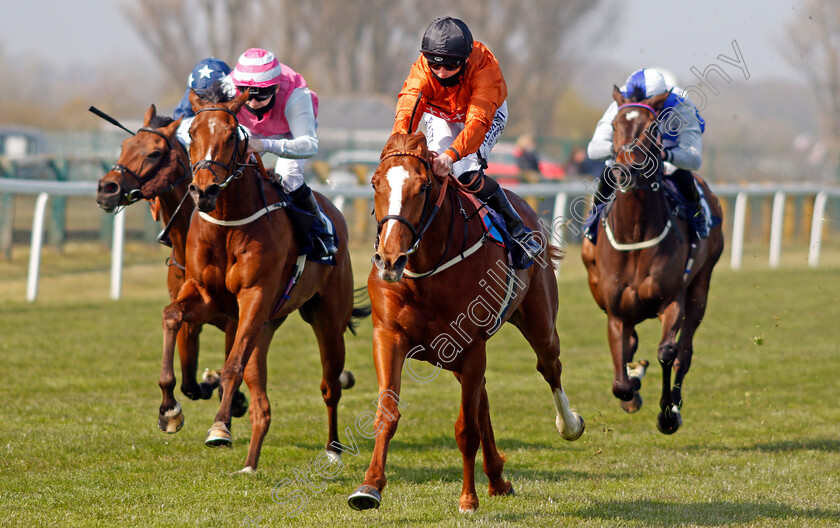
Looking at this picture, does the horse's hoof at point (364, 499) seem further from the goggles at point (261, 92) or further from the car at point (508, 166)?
the car at point (508, 166)

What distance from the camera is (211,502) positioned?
15.2 ft

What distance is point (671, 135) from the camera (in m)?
6.67

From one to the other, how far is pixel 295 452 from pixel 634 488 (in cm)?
191

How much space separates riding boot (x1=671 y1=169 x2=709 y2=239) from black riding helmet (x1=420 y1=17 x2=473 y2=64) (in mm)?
2791

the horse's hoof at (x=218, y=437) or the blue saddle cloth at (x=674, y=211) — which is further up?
the blue saddle cloth at (x=674, y=211)

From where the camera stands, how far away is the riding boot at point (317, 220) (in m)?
5.67

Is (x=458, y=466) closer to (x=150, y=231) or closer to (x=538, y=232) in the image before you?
(x=538, y=232)

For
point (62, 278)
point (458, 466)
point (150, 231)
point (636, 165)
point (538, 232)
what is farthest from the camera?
point (150, 231)

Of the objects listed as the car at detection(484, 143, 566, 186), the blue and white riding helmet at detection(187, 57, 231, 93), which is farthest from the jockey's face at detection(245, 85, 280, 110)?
the car at detection(484, 143, 566, 186)

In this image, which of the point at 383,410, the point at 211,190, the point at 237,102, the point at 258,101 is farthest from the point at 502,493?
the point at 258,101

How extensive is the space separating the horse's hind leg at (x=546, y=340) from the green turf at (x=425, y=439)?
31 cm

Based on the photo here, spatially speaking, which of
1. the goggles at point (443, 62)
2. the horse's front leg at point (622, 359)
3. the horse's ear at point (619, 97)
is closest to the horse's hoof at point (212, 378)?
the horse's front leg at point (622, 359)

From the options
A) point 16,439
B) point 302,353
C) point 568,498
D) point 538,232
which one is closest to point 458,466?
point 568,498

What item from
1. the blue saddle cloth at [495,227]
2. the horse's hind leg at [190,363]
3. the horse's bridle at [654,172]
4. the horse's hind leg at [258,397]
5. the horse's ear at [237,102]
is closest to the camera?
the blue saddle cloth at [495,227]
